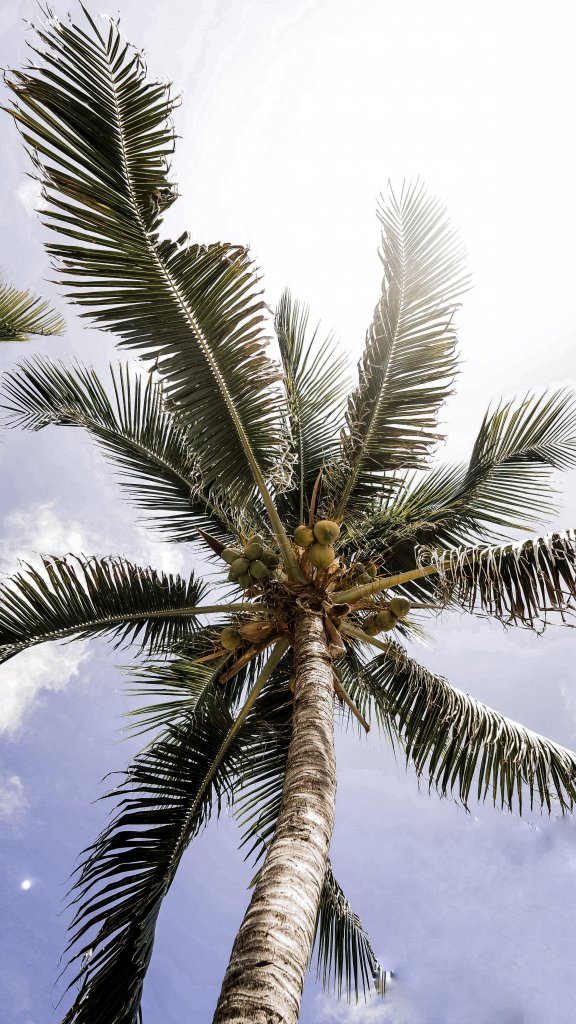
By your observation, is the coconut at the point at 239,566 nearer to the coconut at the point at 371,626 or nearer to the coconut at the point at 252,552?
the coconut at the point at 252,552

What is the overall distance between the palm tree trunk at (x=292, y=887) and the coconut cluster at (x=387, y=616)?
26.1 inches

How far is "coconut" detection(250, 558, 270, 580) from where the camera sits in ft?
12.9

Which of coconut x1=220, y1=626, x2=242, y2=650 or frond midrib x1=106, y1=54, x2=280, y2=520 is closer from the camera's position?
frond midrib x1=106, y1=54, x2=280, y2=520

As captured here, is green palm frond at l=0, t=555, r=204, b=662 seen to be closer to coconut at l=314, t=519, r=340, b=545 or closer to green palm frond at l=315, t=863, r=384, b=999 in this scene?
coconut at l=314, t=519, r=340, b=545

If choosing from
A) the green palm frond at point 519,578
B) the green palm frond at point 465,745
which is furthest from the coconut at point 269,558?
the green palm frond at point 465,745

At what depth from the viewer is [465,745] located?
432cm

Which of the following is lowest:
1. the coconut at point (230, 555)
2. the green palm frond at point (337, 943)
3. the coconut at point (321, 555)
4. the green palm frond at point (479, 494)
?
the green palm frond at point (337, 943)

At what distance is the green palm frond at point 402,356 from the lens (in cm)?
406

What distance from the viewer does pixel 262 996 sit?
1511 mm

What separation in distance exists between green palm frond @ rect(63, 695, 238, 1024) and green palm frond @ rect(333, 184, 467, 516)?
2146 mm

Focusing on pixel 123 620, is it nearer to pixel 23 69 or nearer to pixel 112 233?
pixel 112 233

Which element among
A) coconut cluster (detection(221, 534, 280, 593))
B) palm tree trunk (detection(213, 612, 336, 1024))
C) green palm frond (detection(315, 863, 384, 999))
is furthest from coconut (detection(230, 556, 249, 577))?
green palm frond (detection(315, 863, 384, 999))

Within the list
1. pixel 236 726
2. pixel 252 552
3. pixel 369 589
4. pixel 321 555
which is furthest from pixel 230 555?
pixel 236 726

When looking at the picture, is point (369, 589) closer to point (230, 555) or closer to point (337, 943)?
point (230, 555)
